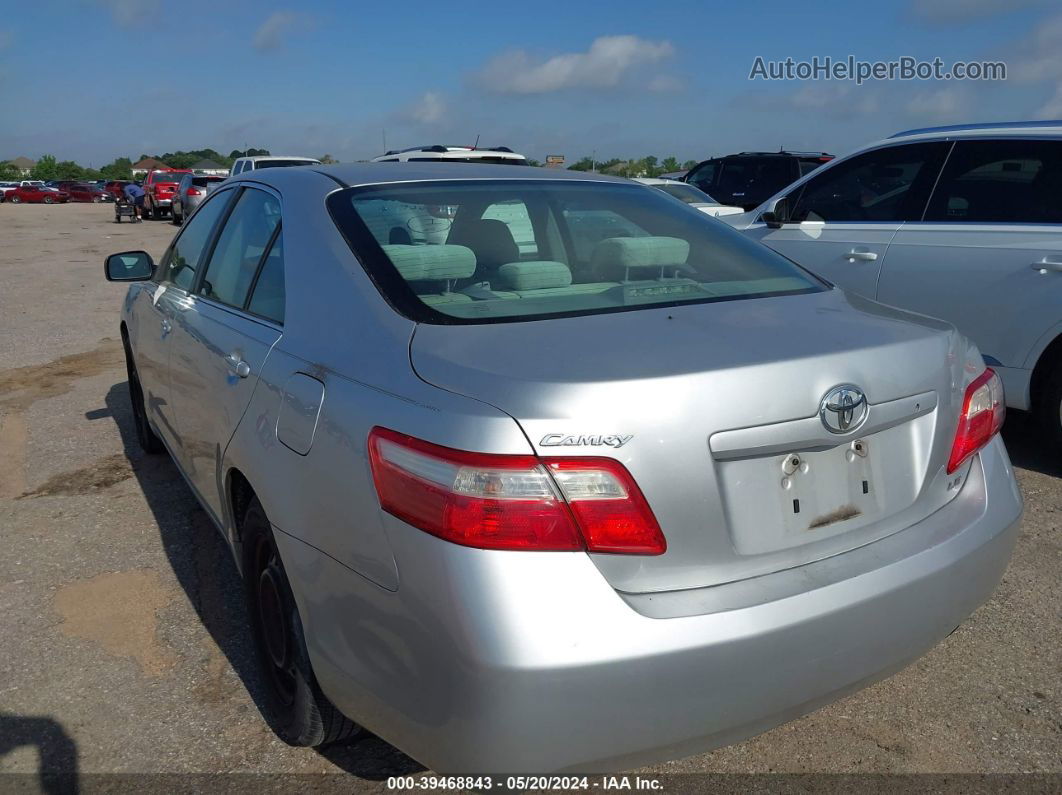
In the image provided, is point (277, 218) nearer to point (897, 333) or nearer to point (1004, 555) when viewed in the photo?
point (897, 333)

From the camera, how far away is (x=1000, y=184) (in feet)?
16.3

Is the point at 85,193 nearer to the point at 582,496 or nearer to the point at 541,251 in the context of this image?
the point at 541,251

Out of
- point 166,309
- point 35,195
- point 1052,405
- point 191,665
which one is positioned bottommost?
point 191,665

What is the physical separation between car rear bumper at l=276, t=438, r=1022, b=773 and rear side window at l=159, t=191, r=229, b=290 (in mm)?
2086

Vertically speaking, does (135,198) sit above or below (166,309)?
below

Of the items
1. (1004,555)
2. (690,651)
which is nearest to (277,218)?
(690,651)

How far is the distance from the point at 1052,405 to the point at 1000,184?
1.23 metres

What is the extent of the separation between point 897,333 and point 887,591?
0.62 metres

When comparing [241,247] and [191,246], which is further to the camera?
[191,246]

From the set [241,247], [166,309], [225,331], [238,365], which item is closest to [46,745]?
[238,365]

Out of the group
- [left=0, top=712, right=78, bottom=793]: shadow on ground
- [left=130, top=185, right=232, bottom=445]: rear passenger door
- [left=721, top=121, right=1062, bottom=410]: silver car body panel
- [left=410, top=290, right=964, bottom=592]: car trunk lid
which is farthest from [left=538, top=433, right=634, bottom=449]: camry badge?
[left=721, top=121, right=1062, bottom=410]: silver car body panel

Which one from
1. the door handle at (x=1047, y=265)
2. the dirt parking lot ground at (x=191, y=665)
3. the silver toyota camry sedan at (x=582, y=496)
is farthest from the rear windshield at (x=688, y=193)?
the silver toyota camry sedan at (x=582, y=496)

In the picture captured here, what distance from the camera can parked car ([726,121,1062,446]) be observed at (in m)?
4.66

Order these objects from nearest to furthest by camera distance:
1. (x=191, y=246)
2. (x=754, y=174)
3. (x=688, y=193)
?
1. (x=191, y=246)
2. (x=688, y=193)
3. (x=754, y=174)
